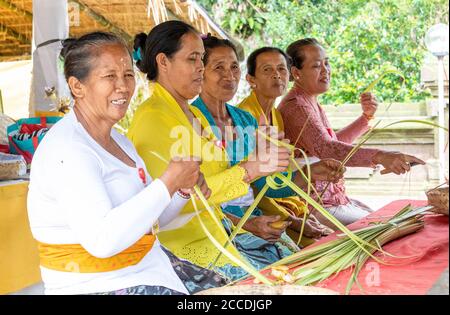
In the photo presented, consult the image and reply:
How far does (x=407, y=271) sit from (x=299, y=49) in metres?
2.12

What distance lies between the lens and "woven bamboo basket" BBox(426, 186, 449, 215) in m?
2.30

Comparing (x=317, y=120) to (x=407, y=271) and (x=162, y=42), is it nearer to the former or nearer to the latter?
(x=162, y=42)

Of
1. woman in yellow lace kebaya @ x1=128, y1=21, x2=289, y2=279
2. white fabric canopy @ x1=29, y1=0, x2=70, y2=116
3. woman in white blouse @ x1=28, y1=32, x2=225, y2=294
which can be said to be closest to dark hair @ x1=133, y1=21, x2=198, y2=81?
woman in yellow lace kebaya @ x1=128, y1=21, x2=289, y2=279

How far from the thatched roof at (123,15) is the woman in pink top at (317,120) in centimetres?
48

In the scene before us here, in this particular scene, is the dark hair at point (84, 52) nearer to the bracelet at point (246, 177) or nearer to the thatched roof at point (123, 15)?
the bracelet at point (246, 177)

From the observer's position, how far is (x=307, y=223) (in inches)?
129

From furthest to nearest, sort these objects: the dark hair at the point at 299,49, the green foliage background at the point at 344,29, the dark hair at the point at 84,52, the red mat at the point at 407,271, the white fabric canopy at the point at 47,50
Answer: the white fabric canopy at the point at 47,50, the dark hair at the point at 299,49, the green foliage background at the point at 344,29, the dark hair at the point at 84,52, the red mat at the point at 407,271

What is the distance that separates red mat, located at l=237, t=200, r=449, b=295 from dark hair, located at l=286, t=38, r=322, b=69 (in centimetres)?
168

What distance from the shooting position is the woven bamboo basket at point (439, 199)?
230 centimetres

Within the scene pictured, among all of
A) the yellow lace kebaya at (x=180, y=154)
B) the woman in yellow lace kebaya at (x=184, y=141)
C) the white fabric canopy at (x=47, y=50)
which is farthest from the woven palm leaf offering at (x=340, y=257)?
the white fabric canopy at (x=47, y=50)
